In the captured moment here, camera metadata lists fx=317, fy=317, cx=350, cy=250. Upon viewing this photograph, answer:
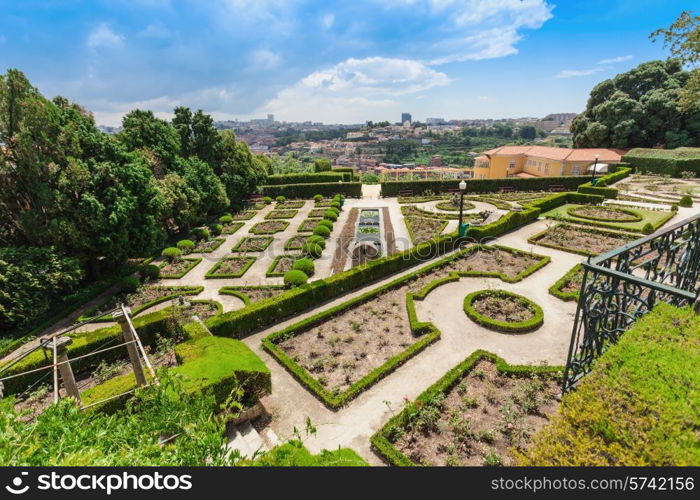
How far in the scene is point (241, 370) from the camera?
848cm

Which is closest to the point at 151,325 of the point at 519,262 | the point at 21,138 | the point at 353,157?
the point at 21,138

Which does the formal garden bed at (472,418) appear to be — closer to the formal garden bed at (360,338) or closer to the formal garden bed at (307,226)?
the formal garden bed at (360,338)

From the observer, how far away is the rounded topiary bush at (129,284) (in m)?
16.4

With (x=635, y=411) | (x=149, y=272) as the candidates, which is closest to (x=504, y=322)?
(x=635, y=411)

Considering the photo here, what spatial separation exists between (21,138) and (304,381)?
640 inches

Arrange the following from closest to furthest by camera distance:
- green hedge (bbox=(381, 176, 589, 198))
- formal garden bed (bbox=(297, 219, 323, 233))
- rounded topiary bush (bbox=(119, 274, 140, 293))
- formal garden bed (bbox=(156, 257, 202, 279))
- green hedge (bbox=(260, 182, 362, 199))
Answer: rounded topiary bush (bbox=(119, 274, 140, 293)), formal garden bed (bbox=(156, 257, 202, 279)), formal garden bed (bbox=(297, 219, 323, 233)), green hedge (bbox=(381, 176, 589, 198)), green hedge (bbox=(260, 182, 362, 199))

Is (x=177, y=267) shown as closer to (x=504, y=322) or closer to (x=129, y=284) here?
(x=129, y=284)

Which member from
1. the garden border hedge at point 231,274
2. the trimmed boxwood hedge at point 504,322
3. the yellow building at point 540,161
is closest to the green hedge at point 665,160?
the yellow building at point 540,161

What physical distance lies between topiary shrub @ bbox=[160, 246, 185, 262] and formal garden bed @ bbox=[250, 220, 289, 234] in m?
6.45

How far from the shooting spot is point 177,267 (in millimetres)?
19828

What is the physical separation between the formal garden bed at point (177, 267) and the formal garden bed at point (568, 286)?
19572mm

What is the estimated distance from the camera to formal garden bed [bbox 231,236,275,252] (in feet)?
72.2

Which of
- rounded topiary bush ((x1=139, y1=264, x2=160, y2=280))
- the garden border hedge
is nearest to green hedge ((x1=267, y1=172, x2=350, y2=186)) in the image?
the garden border hedge

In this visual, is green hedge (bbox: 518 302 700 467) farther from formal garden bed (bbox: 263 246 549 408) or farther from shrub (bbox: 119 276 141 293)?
shrub (bbox: 119 276 141 293)
